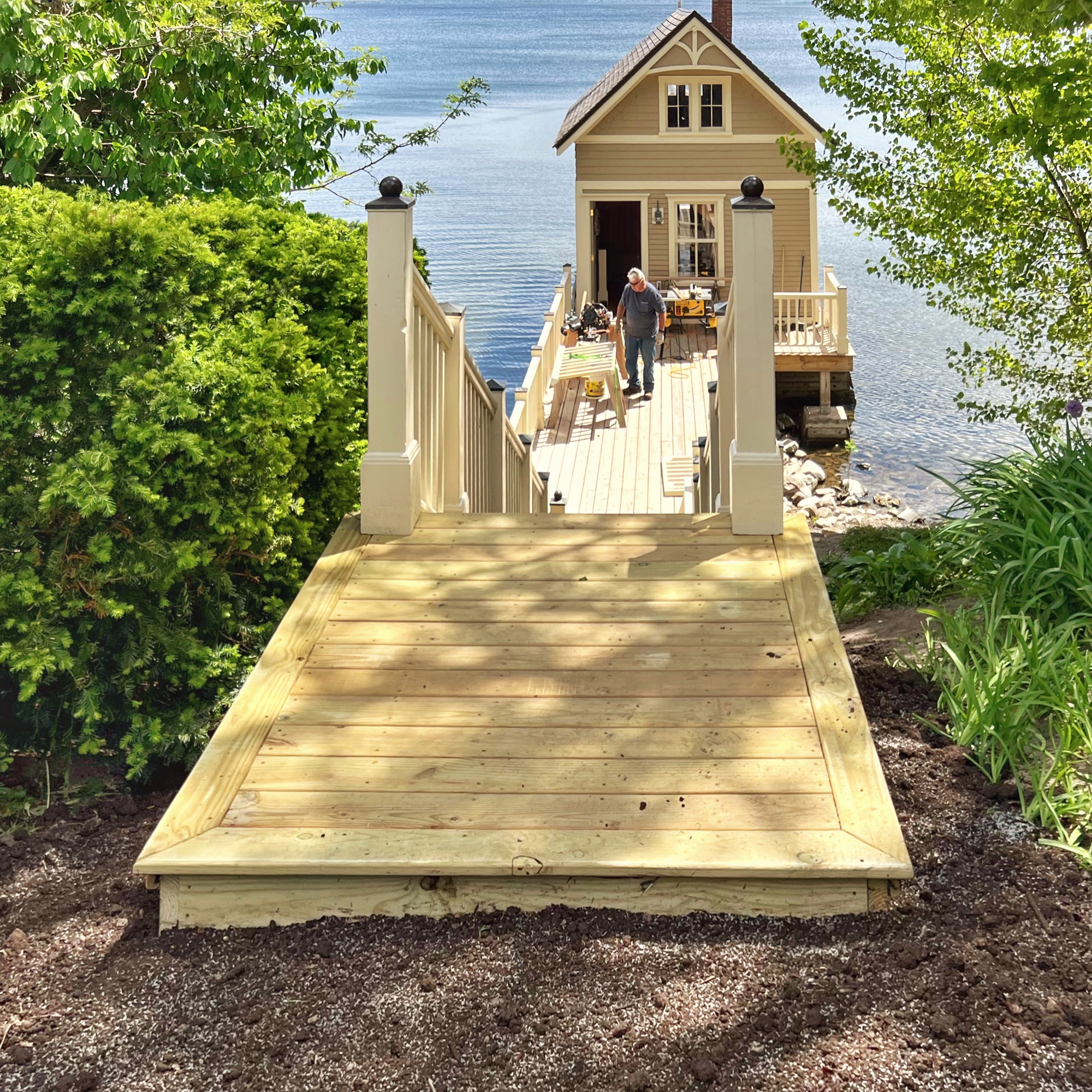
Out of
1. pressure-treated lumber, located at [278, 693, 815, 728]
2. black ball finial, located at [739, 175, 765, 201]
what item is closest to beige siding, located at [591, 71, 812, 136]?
black ball finial, located at [739, 175, 765, 201]

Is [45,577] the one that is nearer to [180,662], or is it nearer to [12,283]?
[180,662]

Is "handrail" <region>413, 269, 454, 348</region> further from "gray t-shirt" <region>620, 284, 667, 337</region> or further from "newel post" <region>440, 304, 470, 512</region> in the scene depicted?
"gray t-shirt" <region>620, 284, 667, 337</region>

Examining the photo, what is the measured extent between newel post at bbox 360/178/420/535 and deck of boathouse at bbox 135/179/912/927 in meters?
0.01

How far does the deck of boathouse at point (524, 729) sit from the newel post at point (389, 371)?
0.01 metres

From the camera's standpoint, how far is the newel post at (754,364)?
4.75 m

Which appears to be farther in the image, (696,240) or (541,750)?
(696,240)

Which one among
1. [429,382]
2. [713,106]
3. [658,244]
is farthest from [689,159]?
[429,382]

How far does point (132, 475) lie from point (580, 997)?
2201mm

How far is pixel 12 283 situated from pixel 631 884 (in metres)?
2.65

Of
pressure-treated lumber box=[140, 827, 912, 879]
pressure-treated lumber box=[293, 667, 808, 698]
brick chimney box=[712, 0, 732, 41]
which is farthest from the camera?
brick chimney box=[712, 0, 732, 41]

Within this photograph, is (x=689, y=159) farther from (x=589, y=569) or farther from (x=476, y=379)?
(x=589, y=569)

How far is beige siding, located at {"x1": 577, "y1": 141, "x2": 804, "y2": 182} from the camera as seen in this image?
2503cm

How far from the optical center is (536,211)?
169 feet

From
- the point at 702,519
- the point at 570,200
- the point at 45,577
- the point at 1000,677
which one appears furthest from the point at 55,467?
the point at 570,200
